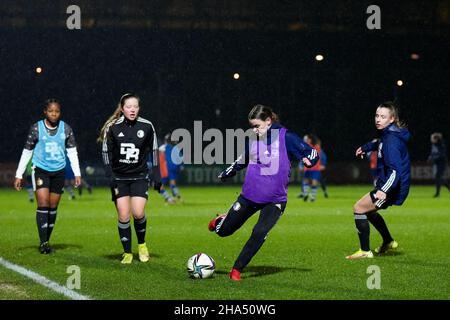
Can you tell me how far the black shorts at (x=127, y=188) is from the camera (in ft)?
35.8

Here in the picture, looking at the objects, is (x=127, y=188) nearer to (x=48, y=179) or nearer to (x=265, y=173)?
(x=48, y=179)

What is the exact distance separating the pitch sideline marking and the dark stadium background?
29.9 m

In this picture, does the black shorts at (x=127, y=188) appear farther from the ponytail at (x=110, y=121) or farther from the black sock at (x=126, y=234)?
the ponytail at (x=110, y=121)

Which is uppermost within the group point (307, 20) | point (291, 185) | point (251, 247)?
point (307, 20)

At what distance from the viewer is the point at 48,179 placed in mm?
12203

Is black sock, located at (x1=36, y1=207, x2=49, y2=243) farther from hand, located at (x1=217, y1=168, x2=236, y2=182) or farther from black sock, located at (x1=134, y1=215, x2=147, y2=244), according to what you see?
hand, located at (x1=217, y1=168, x2=236, y2=182)

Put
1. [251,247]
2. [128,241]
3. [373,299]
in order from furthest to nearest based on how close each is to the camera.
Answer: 1. [128,241]
2. [251,247]
3. [373,299]

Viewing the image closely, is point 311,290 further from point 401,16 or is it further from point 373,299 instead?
point 401,16

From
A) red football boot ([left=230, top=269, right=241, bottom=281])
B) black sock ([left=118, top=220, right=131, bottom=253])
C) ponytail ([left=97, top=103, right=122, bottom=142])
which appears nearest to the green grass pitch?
red football boot ([left=230, top=269, right=241, bottom=281])

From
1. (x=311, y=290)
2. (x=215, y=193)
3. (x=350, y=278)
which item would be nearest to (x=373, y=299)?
(x=311, y=290)

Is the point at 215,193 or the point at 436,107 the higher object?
the point at 436,107

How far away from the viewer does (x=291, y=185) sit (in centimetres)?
3866

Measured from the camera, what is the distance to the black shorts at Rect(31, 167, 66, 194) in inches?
479
